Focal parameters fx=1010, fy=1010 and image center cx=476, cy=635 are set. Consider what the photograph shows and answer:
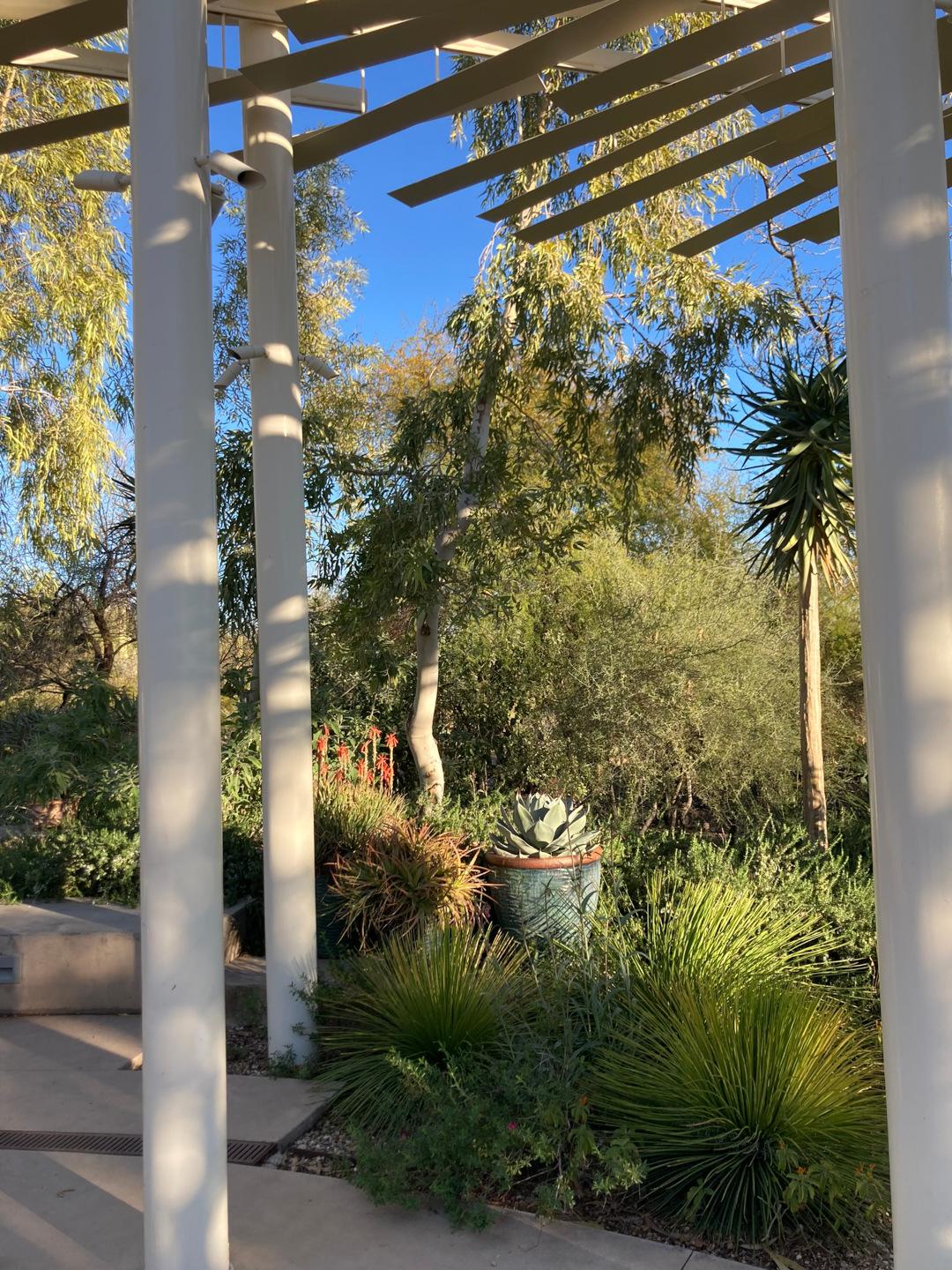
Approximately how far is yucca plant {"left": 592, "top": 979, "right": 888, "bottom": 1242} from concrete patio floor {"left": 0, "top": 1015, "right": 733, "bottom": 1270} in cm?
25

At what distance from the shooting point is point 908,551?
7.30 feet

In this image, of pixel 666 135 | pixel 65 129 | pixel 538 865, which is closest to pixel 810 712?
pixel 538 865

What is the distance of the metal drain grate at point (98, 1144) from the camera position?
3.49m

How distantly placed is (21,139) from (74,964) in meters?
3.87

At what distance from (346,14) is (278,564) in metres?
2.01

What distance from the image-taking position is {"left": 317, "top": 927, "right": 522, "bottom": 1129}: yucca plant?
3676 millimetres

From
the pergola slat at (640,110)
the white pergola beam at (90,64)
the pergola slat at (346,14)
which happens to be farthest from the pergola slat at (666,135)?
the pergola slat at (346,14)

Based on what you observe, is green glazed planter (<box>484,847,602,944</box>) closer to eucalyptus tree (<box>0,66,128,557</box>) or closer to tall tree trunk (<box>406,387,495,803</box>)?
tall tree trunk (<box>406,387,495,803</box>)

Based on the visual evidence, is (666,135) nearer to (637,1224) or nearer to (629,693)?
(637,1224)

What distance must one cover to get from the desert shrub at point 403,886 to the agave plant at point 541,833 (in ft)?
1.13

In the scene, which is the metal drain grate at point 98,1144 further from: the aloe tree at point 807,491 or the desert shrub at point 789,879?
the aloe tree at point 807,491

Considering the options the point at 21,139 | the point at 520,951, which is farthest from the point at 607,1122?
the point at 21,139

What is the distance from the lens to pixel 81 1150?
11.7 feet

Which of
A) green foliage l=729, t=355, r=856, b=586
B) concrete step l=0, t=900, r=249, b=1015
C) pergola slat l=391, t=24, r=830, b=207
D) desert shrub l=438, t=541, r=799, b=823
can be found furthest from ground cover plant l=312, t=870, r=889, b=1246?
desert shrub l=438, t=541, r=799, b=823
